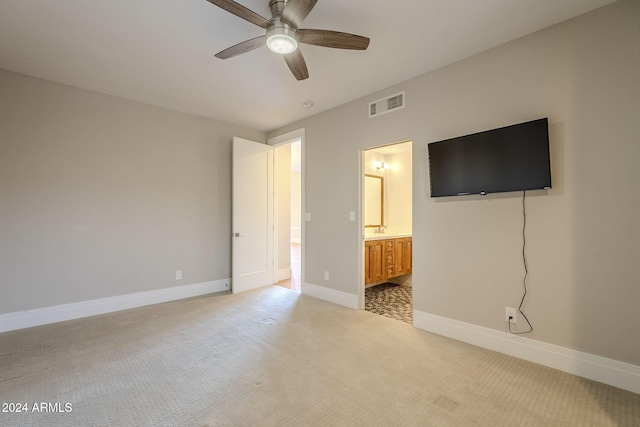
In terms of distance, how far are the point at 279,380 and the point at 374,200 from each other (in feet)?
12.8

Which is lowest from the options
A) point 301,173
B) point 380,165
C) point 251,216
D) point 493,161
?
point 251,216

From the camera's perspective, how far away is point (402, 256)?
15.7ft

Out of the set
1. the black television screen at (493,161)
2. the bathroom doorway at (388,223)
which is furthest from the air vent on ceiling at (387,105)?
the bathroom doorway at (388,223)

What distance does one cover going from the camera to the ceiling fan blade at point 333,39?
74.4 inches

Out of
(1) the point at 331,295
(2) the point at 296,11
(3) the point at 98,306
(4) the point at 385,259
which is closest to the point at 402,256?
(4) the point at 385,259

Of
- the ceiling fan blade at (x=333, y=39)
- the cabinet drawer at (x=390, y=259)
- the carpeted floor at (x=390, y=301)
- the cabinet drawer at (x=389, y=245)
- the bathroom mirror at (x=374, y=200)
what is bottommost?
the carpeted floor at (x=390, y=301)

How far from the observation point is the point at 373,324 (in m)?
3.09

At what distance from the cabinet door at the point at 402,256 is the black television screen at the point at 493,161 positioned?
6.74ft

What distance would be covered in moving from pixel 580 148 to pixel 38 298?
5.44 metres

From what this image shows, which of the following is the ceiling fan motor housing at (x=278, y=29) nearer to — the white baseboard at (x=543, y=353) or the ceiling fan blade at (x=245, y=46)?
the ceiling fan blade at (x=245, y=46)

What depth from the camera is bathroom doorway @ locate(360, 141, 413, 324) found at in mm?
4255

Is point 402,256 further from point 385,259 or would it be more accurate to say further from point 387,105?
point 387,105

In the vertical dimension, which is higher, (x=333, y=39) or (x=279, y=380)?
(x=333, y=39)

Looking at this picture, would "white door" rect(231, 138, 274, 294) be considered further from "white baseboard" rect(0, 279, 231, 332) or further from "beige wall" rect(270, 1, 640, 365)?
"beige wall" rect(270, 1, 640, 365)
